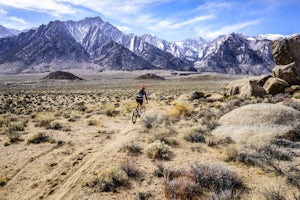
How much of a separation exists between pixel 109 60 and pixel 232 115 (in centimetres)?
19414

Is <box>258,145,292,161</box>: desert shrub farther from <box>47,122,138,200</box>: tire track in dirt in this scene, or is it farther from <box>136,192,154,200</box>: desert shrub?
<box>47,122,138,200</box>: tire track in dirt

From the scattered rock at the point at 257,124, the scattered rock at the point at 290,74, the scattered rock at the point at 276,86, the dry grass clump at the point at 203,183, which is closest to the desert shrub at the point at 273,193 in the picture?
the dry grass clump at the point at 203,183

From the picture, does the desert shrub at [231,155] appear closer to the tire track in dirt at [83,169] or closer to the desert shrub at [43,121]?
the tire track in dirt at [83,169]

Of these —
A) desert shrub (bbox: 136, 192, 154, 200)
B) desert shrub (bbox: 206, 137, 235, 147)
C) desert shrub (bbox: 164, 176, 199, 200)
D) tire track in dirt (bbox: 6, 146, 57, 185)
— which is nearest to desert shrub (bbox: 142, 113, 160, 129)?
desert shrub (bbox: 206, 137, 235, 147)

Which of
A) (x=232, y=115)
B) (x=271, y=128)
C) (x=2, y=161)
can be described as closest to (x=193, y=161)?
(x=271, y=128)

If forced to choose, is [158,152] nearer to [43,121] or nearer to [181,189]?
[181,189]

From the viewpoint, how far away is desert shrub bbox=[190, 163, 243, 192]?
6006 mm

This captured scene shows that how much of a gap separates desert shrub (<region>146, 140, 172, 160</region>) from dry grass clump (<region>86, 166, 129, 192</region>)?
1596mm

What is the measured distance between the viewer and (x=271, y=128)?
8.91 m

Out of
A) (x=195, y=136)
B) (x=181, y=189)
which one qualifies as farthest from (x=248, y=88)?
(x=181, y=189)

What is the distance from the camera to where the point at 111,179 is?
629 centimetres

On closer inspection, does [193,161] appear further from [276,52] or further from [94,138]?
[276,52]

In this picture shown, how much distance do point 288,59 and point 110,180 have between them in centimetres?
2286

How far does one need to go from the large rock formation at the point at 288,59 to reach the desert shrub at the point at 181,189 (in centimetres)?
1951
